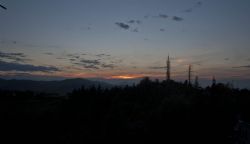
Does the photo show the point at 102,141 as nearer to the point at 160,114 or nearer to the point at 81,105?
the point at 160,114

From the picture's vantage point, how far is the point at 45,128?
176 feet

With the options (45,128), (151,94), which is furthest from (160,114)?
(45,128)

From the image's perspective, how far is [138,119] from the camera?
41812 millimetres

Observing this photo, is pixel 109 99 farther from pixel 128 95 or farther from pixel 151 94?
pixel 151 94

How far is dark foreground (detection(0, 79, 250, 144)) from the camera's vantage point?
29516mm

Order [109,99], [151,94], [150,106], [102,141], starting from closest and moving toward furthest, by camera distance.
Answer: [102,141], [150,106], [151,94], [109,99]

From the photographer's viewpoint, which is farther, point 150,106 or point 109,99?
point 109,99

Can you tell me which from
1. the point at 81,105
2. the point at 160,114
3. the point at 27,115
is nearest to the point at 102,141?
the point at 160,114

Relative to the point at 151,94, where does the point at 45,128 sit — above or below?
below

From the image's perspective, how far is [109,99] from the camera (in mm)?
65000

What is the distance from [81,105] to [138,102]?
1773 centimetres

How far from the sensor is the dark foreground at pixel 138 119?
96.8ft

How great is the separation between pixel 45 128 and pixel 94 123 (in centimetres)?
1060

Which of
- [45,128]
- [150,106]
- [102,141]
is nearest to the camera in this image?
[102,141]
